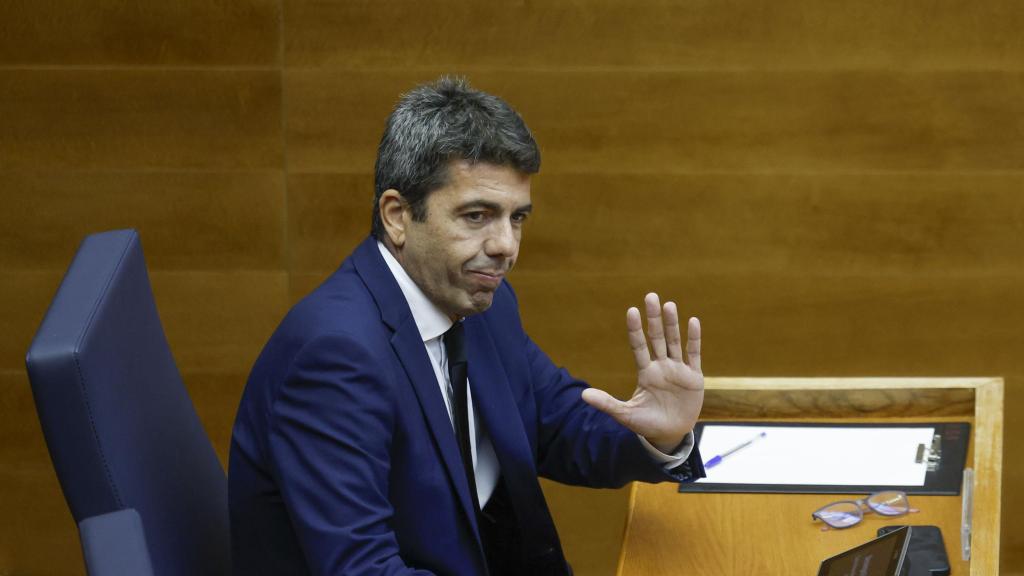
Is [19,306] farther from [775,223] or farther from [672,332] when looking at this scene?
[672,332]

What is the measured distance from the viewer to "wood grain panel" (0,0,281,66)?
307cm

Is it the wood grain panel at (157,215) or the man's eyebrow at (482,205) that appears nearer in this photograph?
the man's eyebrow at (482,205)

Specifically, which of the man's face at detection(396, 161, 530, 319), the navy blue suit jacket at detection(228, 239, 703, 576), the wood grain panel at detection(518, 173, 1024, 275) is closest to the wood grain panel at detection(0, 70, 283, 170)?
the wood grain panel at detection(518, 173, 1024, 275)

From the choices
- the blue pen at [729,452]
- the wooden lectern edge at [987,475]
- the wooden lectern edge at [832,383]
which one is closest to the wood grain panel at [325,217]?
the wooden lectern edge at [832,383]

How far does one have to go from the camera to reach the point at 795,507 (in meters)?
1.86

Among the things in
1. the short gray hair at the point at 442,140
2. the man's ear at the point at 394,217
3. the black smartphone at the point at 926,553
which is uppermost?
the short gray hair at the point at 442,140

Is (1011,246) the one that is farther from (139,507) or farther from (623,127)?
(139,507)

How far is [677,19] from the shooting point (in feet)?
10.0

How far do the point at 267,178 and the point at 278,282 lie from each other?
0.25 m

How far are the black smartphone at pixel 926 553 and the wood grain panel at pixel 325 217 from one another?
1721 millimetres

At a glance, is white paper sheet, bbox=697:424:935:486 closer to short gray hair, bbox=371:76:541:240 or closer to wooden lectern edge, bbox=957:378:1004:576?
wooden lectern edge, bbox=957:378:1004:576

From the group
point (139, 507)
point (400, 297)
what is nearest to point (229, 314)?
point (400, 297)

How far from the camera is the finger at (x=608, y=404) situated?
1.74 meters

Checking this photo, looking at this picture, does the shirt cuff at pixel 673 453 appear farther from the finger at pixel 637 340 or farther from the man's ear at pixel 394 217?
the man's ear at pixel 394 217
